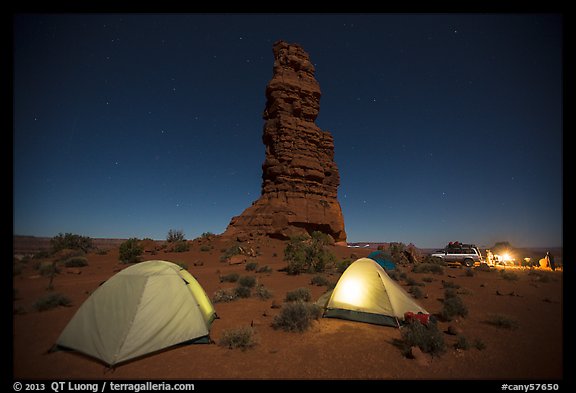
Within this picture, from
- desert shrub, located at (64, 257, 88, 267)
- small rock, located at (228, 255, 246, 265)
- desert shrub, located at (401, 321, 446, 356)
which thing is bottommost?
small rock, located at (228, 255, 246, 265)

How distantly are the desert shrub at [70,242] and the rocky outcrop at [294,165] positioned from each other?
53.0ft

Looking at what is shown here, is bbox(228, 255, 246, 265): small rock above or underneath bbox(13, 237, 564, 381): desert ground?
underneath

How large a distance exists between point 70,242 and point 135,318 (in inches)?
1129

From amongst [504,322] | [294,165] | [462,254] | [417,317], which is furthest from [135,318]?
[294,165]

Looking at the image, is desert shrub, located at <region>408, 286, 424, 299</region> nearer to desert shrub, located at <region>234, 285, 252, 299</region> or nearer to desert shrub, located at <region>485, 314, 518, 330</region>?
desert shrub, located at <region>485, 314, 518, 330</region>

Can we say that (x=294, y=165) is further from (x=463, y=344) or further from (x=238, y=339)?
(x=463, y=344)

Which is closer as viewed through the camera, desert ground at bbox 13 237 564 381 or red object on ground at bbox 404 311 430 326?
desert ground at bbox 13 237 564 381

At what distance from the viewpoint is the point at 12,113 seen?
15.3ft

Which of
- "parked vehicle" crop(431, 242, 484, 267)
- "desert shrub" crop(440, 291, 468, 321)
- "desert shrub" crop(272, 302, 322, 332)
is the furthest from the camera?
"parked vehicle" crop(431, 242, 484, 267)

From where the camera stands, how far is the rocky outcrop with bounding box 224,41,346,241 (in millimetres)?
37062

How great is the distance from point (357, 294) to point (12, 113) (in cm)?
890

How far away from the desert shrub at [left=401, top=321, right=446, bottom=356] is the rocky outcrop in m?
29.8

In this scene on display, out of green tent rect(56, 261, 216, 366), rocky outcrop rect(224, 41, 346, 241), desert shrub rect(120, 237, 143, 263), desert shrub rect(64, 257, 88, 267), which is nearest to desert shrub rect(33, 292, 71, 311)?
green tent rect(56, 261, 216, 366)

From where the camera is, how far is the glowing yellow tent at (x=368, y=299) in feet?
22.1
